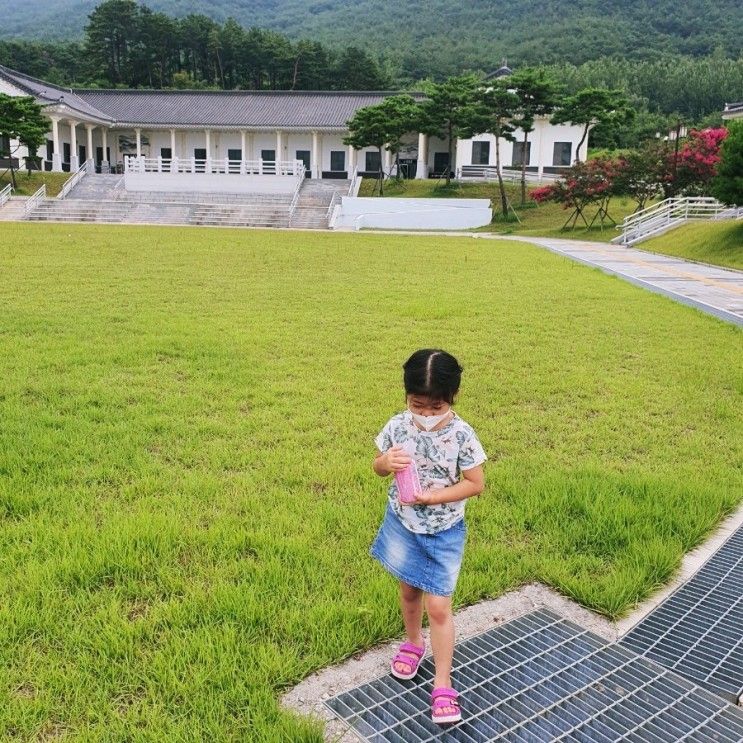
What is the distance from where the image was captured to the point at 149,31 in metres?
54.9

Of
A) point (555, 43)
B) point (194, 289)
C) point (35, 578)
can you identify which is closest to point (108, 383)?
point (35, 578)

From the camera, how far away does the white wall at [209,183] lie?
3128 cm

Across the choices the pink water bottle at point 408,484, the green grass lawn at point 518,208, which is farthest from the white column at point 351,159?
the pink water bottle at point 408,484

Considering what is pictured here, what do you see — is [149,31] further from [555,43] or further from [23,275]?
[23,275]

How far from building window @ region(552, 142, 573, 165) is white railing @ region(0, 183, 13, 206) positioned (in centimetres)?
2652

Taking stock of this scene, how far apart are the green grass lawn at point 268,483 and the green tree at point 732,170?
32.7ft

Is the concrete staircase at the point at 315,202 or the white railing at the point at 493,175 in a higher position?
the white railing at the point at 493,175

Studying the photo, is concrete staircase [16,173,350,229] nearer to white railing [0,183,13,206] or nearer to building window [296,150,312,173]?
white railing [0,183,13,206]

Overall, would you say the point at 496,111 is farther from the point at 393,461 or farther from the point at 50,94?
the point at 393,461

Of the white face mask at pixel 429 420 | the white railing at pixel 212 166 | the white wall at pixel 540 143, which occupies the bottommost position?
the white face mask at pixel 429 420

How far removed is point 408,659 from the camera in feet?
6.84

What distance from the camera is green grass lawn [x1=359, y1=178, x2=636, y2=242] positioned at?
24922 millimetres

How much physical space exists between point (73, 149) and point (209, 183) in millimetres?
10493

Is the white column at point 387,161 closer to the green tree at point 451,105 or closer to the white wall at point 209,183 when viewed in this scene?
the green tree at point 451,105
